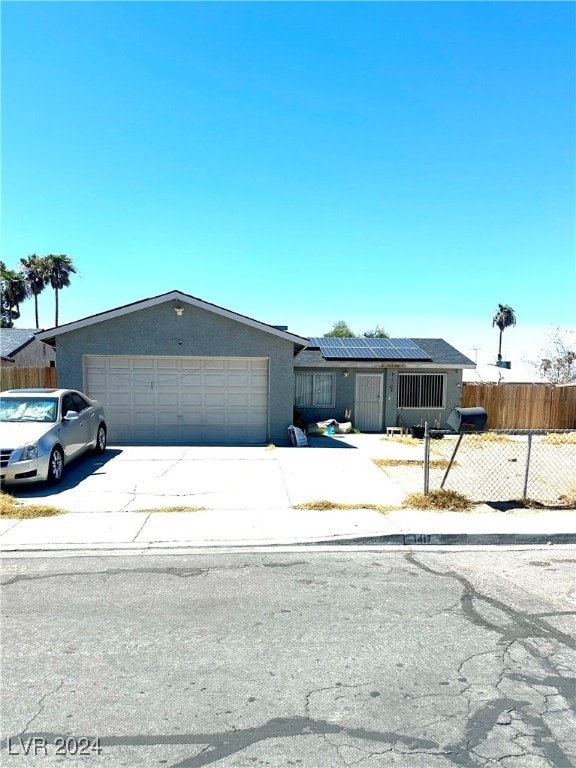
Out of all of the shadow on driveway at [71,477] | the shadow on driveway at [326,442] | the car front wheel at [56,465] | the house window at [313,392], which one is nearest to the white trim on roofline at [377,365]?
the house window at [313,392]

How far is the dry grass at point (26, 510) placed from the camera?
7.04 metres

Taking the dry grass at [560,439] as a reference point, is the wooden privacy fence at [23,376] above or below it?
above

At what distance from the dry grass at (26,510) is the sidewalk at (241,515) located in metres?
0.15

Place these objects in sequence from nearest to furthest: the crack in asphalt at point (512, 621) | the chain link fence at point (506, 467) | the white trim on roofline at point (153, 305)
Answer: the crack in asphalt at point (512, 621)
the chain link fence at point (506, 467)
the white trim on roofline at point (153, 305)

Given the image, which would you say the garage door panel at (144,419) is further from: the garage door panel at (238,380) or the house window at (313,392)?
the house window at (313,392)

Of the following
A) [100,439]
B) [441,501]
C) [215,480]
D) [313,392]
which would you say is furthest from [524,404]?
[100,439]

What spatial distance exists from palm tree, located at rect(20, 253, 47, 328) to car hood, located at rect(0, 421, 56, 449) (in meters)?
35.3

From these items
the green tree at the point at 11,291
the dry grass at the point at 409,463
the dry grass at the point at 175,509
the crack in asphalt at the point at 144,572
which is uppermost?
the green tree at the point at 11,291

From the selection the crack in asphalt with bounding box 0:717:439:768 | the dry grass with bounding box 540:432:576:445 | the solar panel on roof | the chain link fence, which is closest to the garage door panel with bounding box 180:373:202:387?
the solar panel on roof

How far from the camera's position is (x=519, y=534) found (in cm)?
641

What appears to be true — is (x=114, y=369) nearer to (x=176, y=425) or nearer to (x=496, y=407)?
(x=176, y=425)

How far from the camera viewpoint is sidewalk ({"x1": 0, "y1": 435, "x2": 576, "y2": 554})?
6242mm

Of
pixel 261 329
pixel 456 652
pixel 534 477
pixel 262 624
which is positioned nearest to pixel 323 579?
pixel 262 624

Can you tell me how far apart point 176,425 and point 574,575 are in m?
10.9
